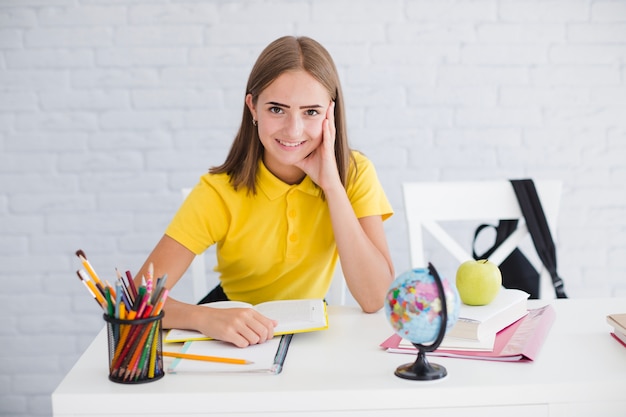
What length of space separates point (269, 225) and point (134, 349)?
65 cm

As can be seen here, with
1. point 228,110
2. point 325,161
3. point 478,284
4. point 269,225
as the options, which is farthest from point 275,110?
point 228,110

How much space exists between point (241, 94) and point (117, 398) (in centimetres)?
154

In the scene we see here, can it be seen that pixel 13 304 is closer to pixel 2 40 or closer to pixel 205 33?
pixel 2 40

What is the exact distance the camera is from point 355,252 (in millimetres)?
1480

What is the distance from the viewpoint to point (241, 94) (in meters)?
2.34

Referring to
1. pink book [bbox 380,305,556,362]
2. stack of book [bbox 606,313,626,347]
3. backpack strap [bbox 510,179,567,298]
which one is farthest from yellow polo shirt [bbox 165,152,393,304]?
stack of book [bbox 606,313,626,347]

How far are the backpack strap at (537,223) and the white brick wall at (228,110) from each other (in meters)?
0.63

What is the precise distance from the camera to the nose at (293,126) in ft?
4.85

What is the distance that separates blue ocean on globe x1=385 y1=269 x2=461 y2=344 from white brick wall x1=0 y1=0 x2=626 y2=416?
1.44 meters

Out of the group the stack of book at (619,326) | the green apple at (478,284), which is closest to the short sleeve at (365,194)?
the green apple at (478,284)

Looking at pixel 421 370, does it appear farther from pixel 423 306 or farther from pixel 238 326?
pixel 238 326

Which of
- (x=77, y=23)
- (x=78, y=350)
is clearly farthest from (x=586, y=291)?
(x=77, y=23)

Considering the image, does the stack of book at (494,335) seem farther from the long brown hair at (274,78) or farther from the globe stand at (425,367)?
the long brown hair at (274,78)

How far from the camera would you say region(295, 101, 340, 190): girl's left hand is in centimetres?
152
